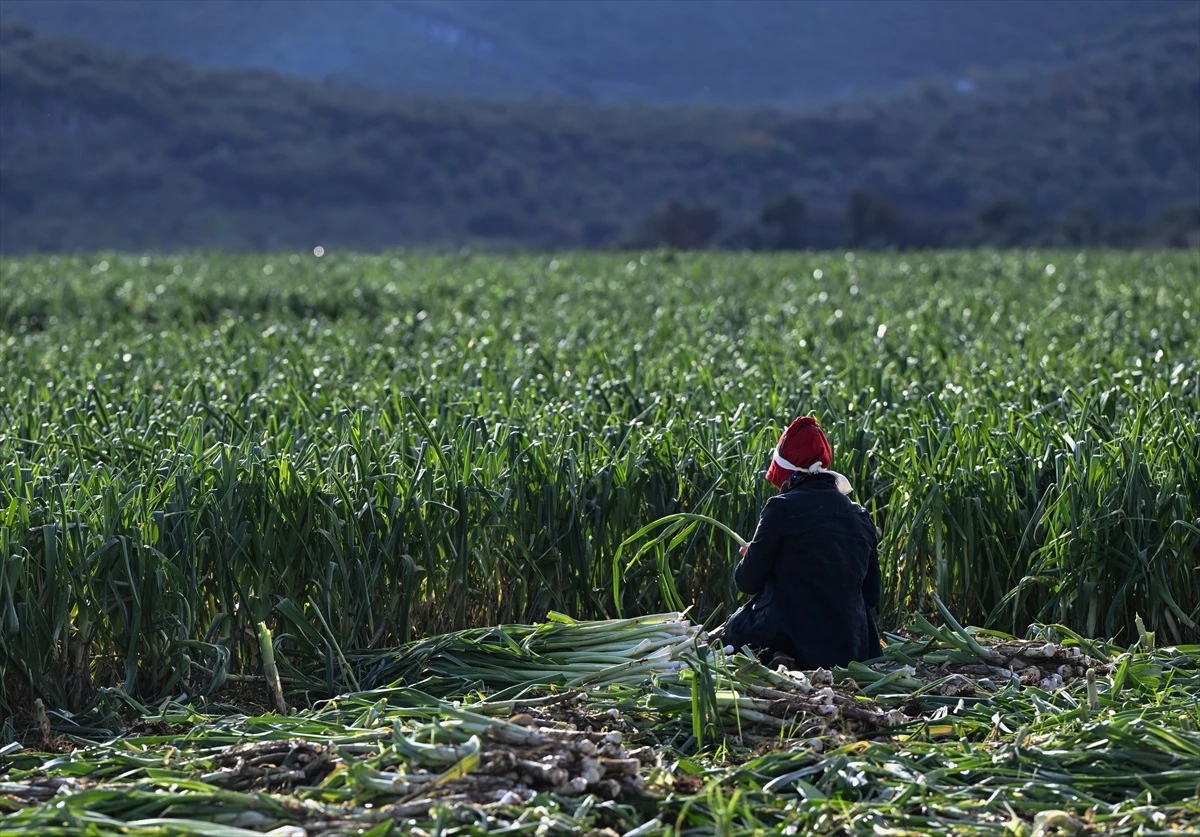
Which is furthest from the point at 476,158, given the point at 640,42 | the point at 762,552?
the point at 762,552

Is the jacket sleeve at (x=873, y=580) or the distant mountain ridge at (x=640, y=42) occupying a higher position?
the distant mountain ridge at (x=640, y=42)

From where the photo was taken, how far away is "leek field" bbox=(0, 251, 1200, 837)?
321cm

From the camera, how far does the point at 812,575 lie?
4.22 meters

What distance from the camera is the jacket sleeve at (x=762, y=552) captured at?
13.8 ft

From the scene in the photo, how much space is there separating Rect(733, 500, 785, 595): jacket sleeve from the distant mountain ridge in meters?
141

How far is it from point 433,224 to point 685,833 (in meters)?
87.5

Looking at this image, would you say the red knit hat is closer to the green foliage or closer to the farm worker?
the farm worker

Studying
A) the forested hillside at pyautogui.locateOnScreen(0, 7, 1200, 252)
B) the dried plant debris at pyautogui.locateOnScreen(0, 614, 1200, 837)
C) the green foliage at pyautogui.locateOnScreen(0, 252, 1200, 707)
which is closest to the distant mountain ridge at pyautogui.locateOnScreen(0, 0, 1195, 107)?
the forested hillside at pyautogui.locateOnScreen(0, 7, 1200, 252)

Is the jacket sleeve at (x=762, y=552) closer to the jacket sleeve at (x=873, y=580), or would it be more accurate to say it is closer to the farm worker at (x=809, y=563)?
the farm worker at (x=809, y=563)

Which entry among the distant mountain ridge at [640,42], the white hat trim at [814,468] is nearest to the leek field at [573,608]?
the white hat trim at [814,468]

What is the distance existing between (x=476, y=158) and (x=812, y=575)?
312 ft

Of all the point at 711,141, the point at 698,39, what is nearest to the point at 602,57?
the point at 698,39

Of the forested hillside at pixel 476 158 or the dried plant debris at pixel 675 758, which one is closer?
the dried plant debris at pixel 675 758

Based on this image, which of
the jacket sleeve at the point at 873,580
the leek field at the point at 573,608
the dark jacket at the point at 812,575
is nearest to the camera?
the leek field at the point at 573,608
